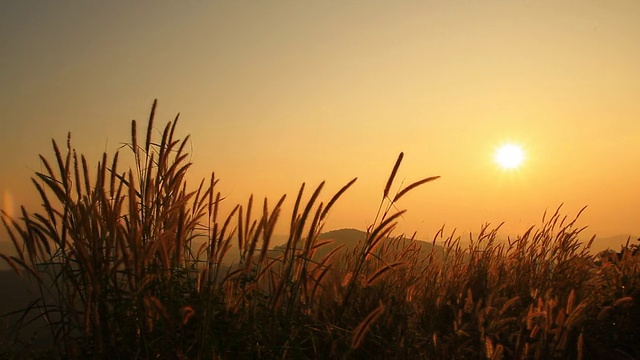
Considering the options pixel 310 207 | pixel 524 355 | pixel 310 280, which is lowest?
pixel 524 355

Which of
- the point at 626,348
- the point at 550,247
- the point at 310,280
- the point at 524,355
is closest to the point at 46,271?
the point at 310,280

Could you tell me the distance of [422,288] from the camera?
4.59 m

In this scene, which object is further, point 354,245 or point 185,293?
point 354,245

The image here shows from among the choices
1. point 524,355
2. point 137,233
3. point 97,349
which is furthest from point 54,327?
point 524,355

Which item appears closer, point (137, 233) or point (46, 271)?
point (137, 233)

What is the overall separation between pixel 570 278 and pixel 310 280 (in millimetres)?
3412

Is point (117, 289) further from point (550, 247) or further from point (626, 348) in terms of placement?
point (550, 247)

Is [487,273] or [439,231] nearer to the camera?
[487,273]

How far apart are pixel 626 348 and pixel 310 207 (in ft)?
8.89

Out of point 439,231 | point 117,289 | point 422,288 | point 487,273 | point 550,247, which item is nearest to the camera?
point 117,289

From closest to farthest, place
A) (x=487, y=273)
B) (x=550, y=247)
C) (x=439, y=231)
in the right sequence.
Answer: (x=487, y=273) < (x=550, y=247) < (x=439, y=231)

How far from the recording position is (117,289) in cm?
271

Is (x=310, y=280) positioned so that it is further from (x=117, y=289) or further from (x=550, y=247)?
(x=550, y=247)

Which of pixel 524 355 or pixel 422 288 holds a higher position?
pixel 422 288
